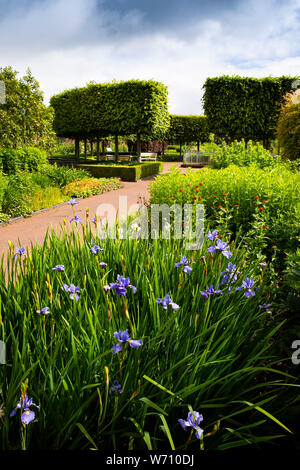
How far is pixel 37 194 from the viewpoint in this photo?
1039 centimetres

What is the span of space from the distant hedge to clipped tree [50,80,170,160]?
11.0ft

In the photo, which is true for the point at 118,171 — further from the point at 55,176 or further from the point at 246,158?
the point at 246,158

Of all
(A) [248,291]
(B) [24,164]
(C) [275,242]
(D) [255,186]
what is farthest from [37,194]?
(A) [248,291]

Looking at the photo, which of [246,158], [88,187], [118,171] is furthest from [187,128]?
[246,158]

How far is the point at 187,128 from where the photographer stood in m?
38.6

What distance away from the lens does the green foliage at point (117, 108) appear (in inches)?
821

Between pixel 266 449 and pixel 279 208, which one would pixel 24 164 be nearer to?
pixel 279 208

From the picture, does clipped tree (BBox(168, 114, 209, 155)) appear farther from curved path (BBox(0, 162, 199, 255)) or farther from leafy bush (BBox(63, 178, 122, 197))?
curved path (BBox(0, 162, 199, 255))

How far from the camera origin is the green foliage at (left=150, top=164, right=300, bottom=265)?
15.4 feet

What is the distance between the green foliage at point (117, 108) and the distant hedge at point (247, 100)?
3.37m

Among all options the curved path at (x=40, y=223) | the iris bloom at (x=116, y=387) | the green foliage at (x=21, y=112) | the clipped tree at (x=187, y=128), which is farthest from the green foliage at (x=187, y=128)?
the iris bloom at (x=116, y=387)

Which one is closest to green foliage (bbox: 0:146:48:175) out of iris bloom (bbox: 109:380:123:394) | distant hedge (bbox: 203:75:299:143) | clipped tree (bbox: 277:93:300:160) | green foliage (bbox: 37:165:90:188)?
green foliage (bbox: 37:165:90:188)

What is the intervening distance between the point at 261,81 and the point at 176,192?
63.6ft

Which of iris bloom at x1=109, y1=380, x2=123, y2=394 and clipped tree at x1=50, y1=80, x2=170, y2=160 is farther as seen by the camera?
clipped tree at x1=50, y1=80, x2=170, y2=160
